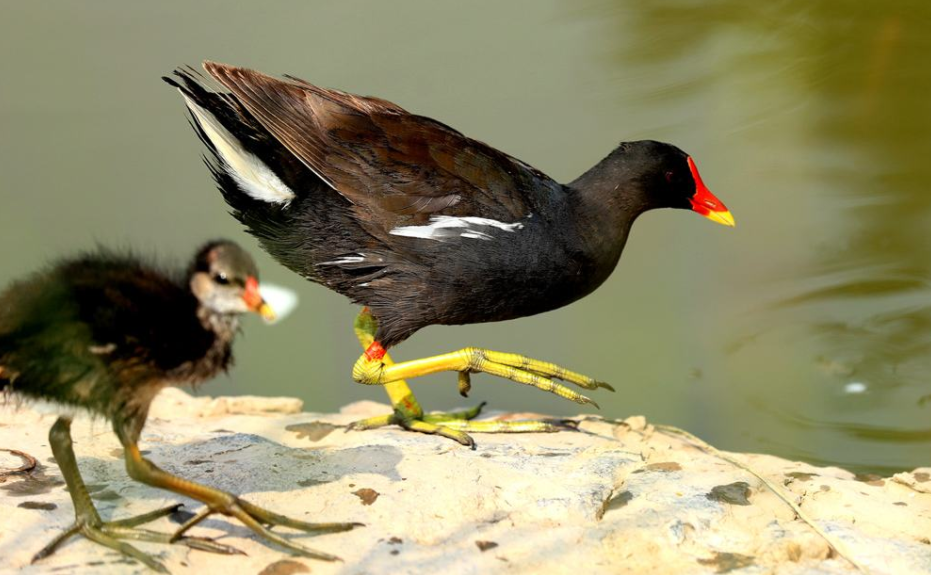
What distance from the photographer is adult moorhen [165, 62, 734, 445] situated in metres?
3.13

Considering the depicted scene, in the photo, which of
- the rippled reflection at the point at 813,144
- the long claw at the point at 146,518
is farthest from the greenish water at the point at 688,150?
the long claw at the point at 146,518

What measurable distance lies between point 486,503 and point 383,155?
1.12 meters

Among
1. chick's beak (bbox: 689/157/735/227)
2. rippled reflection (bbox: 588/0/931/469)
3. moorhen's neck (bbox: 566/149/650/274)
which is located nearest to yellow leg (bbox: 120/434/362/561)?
moorhen's neck (bbox: 566/149/650/274)

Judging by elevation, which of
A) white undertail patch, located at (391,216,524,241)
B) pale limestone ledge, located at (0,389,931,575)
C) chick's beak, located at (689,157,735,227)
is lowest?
pale limestone ledge, located at (0,389,931,575)

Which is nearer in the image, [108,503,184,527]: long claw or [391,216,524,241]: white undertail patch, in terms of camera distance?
[108,503,184,527]: long claw

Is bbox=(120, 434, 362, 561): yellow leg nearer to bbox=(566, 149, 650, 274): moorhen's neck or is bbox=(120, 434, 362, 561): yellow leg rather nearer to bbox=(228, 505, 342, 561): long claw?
bbox=(228, 505, 342, 561): long claw

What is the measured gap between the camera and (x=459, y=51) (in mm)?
4809

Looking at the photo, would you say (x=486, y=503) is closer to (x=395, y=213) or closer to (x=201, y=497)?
(x=201, y=497)

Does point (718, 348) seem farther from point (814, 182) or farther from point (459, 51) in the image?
point (459, 51)

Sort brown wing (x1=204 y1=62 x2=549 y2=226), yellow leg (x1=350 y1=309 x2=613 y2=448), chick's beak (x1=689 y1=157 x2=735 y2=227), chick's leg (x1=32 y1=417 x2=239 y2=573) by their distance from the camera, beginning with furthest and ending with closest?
chick's beak (x1=689 y1=157 x2=735 y2=227) < yellow leg (x1=350 y1=309 x2=613 y2=448) < brown wing (x1=204 y1=62 x2=549 y2=226) < chick's leg (x1=32 y1=417 x2=239 y2=573)

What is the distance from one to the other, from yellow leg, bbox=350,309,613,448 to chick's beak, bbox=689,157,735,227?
0.71 m

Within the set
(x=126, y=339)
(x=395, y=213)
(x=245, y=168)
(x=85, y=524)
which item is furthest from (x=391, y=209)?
(x=85, y=524)

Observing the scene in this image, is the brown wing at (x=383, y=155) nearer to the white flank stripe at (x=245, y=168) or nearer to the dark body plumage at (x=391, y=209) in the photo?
the dark body plumage at (x=391, y=209)

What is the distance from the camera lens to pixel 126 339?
2.26 meters
